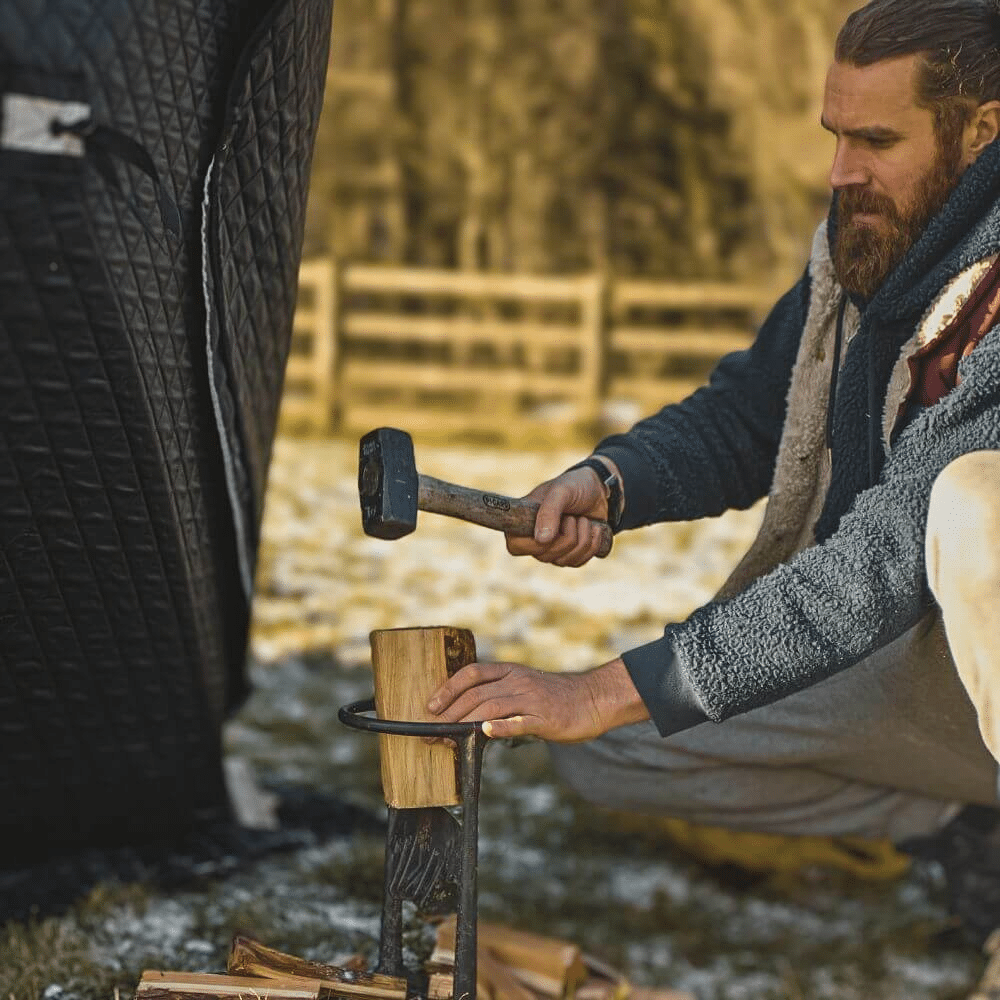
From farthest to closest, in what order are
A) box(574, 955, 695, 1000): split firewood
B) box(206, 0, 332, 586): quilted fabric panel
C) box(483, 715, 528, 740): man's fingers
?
box(574, 955, 695, 1000): split firewood, box(206, 0, 332, 586): quilted fabric panel, box(483, 715, 528, 740): man's fingers

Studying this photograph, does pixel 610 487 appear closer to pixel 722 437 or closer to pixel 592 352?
pixel 722 437

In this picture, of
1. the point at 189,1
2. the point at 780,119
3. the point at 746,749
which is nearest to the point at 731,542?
the point at 746,749

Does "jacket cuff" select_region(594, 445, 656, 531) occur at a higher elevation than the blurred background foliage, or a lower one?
lower

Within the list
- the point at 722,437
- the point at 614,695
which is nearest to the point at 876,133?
the point at 722,437

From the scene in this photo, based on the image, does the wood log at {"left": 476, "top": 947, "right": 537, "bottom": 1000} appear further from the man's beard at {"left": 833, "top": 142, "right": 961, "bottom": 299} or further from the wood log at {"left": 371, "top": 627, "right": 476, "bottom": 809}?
the man's beard at {"left": 833, "top": 142, "right": 961, "bottom": 299}

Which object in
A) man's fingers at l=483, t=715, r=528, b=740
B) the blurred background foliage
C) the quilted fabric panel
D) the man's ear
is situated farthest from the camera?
the blurred background foliage

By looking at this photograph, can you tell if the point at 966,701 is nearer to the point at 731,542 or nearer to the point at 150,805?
the point at 150,805

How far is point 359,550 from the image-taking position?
6105mm

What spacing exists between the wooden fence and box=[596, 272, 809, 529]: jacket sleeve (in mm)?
7586

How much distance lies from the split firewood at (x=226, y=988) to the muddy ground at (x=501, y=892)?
419 mm

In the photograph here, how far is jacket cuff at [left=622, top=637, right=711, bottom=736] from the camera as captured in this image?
166 centimetres

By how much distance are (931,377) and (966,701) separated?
0.58m

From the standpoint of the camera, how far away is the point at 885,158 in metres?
1.82

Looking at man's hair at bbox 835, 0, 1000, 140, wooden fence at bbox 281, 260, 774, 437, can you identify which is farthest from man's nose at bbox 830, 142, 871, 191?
wooden fence at bbox 281, 260, 774, 437
